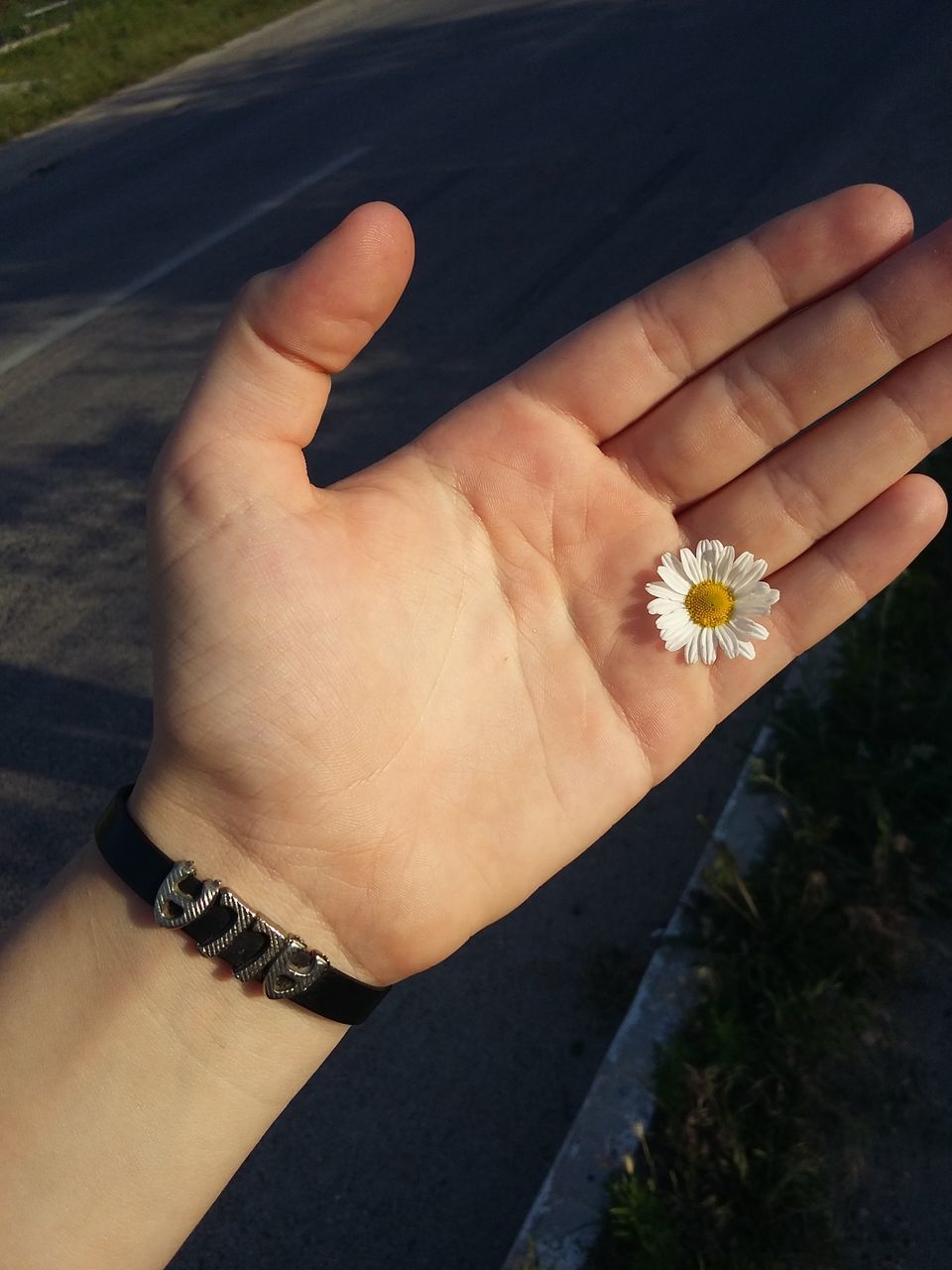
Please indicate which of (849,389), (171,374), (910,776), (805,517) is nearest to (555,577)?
(805,517)

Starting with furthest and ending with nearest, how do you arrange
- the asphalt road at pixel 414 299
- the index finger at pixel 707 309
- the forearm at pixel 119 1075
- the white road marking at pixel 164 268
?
1. the white road marking at pixel 164 268
2. the asphalt road at pixel 414 299
3. the index finger at pixel 707 309
4. the forearm at pixel 119 1075

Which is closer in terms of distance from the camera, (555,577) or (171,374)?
(555,577)

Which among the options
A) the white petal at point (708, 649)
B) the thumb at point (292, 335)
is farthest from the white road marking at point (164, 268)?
the white petal at point (708, 649)

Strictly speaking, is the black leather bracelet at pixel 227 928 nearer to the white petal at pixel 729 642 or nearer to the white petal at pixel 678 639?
the white petal at pixel 678 639

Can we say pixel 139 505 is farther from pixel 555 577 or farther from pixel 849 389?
pixel 849 389

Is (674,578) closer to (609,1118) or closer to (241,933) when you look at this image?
(241,933)

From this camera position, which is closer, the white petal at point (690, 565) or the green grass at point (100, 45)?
the white petal at point (690, 565)

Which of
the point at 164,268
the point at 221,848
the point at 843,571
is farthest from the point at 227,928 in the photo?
the point at 164,268
